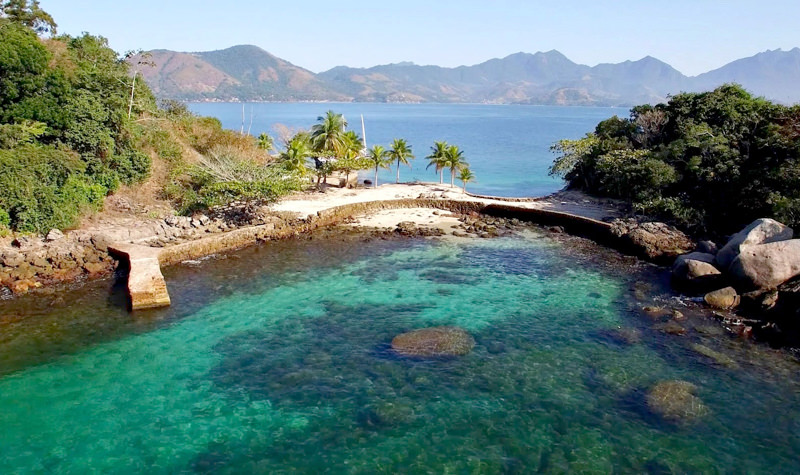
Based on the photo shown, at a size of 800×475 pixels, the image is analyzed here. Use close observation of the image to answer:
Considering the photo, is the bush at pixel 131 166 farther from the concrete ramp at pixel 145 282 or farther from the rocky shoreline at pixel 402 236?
the concrete ramp at pixel 145 282

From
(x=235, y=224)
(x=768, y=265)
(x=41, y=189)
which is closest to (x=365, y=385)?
(x=768, y=265)

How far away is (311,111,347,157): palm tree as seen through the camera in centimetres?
4378

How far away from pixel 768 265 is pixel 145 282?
26.1 meters

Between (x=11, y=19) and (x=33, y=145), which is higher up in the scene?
(x=11, y=19)

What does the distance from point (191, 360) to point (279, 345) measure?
2.92 m

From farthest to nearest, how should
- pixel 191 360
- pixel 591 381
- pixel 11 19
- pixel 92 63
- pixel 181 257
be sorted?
1. pixel 11 19
2. pixel 92 63
3. pixel 181 257
4. pixel 191 360
5. pixel 591 381

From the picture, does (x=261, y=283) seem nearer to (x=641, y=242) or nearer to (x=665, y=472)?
(x=665, y=472)

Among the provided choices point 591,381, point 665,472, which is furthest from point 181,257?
point 665,472

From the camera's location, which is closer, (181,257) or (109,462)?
(109,462)

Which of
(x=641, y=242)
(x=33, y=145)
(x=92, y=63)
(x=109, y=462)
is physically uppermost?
(x=92, y=63)

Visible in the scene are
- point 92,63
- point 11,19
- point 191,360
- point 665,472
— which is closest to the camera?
point 665,472

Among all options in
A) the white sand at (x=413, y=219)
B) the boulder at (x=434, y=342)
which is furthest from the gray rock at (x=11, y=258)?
the white sand at (x=413, y=219)

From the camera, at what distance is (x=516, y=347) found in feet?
61.0

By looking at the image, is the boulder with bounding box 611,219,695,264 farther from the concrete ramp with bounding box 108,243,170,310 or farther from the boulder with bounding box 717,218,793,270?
the concrete ramp with bounding box 108,243,170,310
